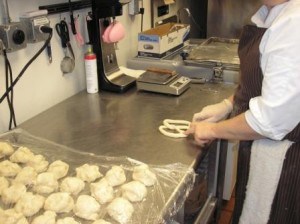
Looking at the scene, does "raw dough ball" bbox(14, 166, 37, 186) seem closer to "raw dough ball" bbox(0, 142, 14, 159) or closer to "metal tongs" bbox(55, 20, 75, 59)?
"raw dough ball" bbox(0, 142, 14, 159)

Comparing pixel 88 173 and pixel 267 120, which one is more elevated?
pixel 267 120

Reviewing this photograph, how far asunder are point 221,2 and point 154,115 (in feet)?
5.58

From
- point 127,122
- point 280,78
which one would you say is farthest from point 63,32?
point 280,78

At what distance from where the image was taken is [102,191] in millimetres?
861

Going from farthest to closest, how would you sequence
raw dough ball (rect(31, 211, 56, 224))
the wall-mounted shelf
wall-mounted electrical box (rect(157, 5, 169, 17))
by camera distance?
wall-mounted electrical box (rect(157, 5, 169, 17)), the wall-mounted shelf, raw dough ball (rect(31, 211, 56, 224))

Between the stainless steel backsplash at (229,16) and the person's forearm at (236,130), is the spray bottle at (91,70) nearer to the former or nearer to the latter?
the person's forearm at (236,130)

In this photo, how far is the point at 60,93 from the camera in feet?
4.79

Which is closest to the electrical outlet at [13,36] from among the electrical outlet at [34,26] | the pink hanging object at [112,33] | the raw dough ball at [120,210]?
the electrical outlet at [34,26]

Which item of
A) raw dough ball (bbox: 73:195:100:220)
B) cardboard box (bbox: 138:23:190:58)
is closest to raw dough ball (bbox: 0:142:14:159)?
raw dough ball (bbox: 73:195:100:220)

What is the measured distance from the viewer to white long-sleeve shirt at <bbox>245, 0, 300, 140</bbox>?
822 millimetres

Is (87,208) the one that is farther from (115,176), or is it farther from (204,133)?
(204,133)

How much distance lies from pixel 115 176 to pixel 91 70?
70 cm

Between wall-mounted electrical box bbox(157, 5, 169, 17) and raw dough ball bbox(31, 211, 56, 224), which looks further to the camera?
wall-mounted electrical box bbox(157, 5, 169, 17)

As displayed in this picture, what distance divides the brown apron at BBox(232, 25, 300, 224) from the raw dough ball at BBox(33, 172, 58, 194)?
24.4 inches
